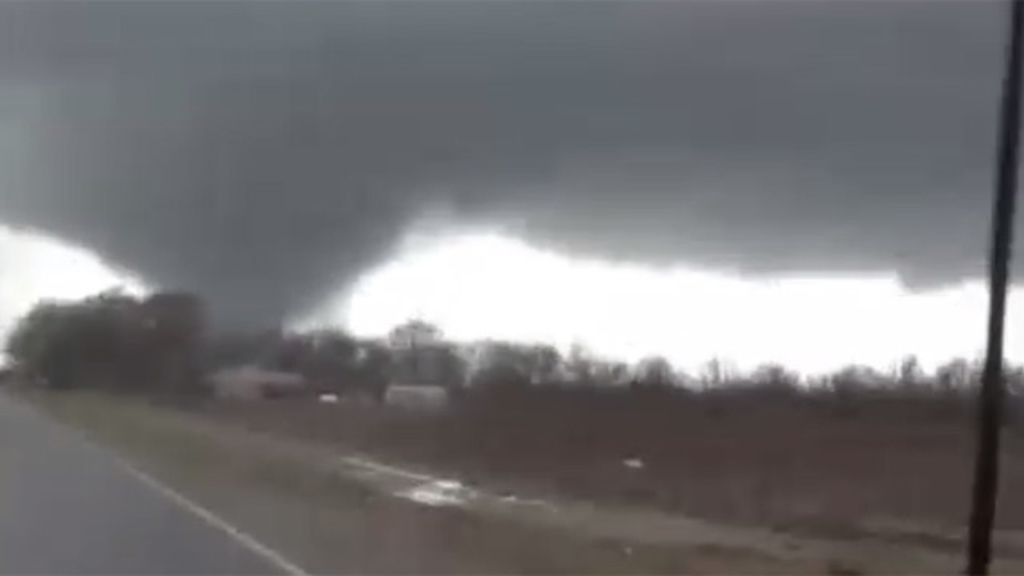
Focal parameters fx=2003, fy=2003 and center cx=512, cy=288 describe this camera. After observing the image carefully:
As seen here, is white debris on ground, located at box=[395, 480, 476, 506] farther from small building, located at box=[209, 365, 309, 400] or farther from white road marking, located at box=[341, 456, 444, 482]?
small building, located at box=[209, 365, 309, 400]

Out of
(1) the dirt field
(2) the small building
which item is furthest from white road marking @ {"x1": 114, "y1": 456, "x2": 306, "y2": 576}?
(2) the small building

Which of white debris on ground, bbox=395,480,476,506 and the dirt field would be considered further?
white debris on ground, bbox=395,480,476,506

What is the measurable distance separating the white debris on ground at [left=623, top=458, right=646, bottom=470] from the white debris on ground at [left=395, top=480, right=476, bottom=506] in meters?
9.06

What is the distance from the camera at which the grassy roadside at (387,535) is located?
25922 millimetres

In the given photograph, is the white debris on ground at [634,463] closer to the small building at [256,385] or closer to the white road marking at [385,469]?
the white road marking at [385,469]

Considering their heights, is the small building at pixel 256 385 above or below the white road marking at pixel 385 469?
above

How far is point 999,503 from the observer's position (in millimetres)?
55000

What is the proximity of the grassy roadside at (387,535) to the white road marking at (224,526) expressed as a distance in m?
0.25

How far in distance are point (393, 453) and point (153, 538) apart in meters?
54.0

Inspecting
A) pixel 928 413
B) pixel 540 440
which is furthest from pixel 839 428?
pixel 540 440

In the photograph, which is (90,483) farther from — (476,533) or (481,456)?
(481,456)

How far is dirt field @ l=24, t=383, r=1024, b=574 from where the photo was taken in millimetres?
30875

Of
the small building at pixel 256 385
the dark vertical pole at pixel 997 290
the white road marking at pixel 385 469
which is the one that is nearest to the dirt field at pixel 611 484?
the white road marking at pixel 385 469

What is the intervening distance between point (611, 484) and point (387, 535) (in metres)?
29.8
